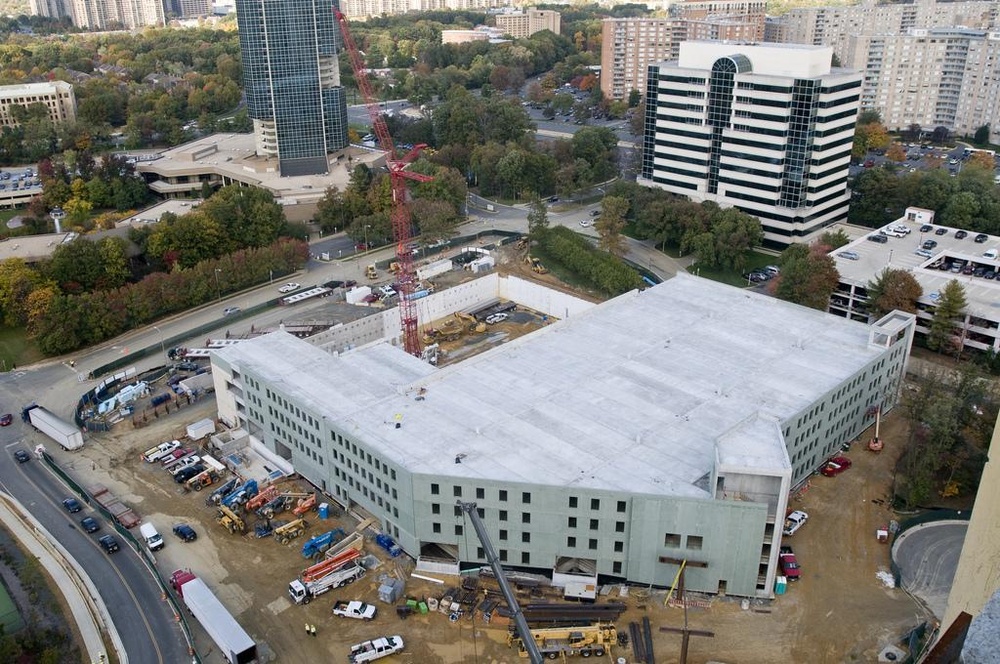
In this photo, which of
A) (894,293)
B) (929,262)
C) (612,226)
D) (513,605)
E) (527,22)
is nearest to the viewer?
(513,605)

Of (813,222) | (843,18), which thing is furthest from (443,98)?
(813,222)

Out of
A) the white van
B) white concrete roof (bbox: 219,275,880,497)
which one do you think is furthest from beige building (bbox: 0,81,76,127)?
the white van

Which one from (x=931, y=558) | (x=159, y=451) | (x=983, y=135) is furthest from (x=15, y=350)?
(x=983, y=135)

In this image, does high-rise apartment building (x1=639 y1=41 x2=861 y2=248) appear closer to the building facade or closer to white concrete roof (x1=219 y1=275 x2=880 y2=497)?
white concrete roof (x1=219 y1=275 x2=880 y2=497)

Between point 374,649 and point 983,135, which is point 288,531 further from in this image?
point 983,135

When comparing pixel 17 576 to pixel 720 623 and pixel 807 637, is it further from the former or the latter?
pixel 807 637

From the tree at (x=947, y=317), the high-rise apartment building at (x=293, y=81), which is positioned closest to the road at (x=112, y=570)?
the tree at (x=947, y=317)

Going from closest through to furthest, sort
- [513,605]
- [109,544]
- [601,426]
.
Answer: [513,605] < [109,544] < [601,426]

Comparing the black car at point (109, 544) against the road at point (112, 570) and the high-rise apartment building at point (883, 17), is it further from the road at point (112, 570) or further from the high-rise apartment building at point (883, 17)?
the high-rise apartment building at point (883, 17)
